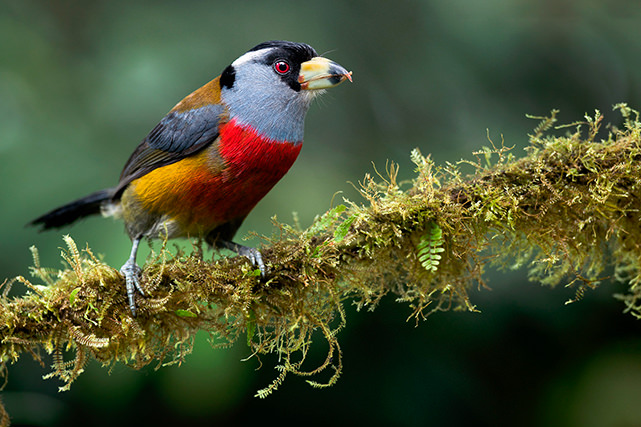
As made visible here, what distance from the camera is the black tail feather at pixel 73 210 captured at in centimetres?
263

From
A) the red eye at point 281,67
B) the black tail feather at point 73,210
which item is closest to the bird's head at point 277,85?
the red eye at point 281,67

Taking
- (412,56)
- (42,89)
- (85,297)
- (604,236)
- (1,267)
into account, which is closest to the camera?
(85,297)

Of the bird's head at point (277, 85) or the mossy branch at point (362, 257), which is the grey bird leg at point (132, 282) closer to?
the mossy branch at point (362, 257)

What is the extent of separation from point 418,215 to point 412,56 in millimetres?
2118

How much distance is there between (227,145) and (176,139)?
0.26 meters

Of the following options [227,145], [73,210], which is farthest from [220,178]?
[73,210]

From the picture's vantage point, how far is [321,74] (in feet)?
7.09

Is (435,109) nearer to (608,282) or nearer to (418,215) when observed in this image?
(608,282)

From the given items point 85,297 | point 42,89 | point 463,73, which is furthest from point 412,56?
point 85,297

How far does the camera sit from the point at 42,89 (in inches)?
131

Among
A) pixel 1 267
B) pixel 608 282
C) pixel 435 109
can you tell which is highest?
pixel 435 109

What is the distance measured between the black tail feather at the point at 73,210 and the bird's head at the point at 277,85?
88cm

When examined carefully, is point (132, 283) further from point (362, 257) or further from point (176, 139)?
point (362, 257)

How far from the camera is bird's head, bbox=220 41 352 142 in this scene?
2.12 m
